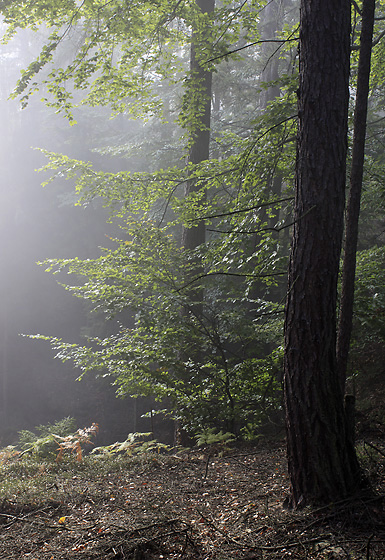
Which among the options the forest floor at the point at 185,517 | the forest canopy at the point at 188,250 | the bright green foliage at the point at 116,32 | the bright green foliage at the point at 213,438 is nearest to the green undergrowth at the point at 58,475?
the forest floor at the point at 185,517

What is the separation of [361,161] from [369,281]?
158 centimetres

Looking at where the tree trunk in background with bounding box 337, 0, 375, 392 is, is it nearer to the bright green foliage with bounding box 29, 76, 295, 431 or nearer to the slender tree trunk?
the bright green foliage with bounding box 29, 76, 295, 431

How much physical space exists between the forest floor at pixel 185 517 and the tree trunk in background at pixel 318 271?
31 centimetres

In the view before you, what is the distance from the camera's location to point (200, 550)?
277 centimetres

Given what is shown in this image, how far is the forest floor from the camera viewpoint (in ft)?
8.79

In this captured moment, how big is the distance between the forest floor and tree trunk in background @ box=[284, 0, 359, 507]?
31 centimetres

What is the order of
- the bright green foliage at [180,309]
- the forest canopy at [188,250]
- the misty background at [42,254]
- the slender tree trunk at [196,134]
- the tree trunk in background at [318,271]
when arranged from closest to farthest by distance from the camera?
the tree trunk in background at [318,271] < the forest canopy at [188,250] < the bright green foliage at [180,309] < the slender tree trunk at [196,134] < the misty background at [42,254]

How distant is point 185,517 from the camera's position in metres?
3.34

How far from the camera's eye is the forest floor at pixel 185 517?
2.68 metres

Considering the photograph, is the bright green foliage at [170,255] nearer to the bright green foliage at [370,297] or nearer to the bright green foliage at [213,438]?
the bright green foliage at [213,438]

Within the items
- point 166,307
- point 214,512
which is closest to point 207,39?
point 166,307

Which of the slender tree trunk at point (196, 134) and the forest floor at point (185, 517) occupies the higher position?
the slender tree trunk at point (196, 134)

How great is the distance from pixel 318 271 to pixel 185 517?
218 cm

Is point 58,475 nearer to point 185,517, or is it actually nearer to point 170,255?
point 185,517
